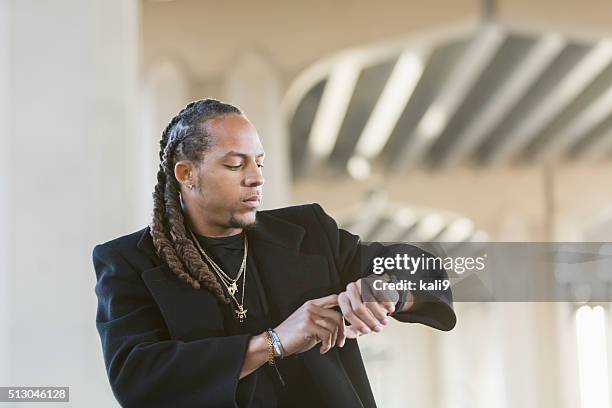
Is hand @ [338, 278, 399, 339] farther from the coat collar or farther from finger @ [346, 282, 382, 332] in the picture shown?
the coat collar

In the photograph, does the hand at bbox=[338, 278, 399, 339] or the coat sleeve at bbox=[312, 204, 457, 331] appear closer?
the hand at bbox=[338, 278, 399, 339]

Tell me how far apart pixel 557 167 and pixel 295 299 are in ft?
30.7

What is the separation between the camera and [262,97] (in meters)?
5.53

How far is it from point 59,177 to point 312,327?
125 centimetres

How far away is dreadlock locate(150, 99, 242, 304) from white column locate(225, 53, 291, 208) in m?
3.17

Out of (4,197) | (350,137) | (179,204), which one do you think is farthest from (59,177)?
(350,137)

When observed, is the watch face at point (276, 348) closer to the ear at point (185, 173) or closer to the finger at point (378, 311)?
the finger at point (378, 311)

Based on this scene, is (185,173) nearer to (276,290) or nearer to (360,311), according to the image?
(276,290)

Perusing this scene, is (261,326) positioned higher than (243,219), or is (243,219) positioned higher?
(243,219)

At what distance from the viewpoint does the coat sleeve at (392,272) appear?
7.07 ft

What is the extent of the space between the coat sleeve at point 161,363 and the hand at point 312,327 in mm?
78

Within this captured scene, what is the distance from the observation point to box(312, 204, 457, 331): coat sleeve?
2154 mm

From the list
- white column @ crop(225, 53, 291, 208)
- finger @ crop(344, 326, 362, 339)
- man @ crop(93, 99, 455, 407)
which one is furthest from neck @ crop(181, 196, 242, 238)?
white column @ crop(225, 53, 291, 208)

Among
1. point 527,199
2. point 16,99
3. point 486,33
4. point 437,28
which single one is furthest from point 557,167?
point 16,99
